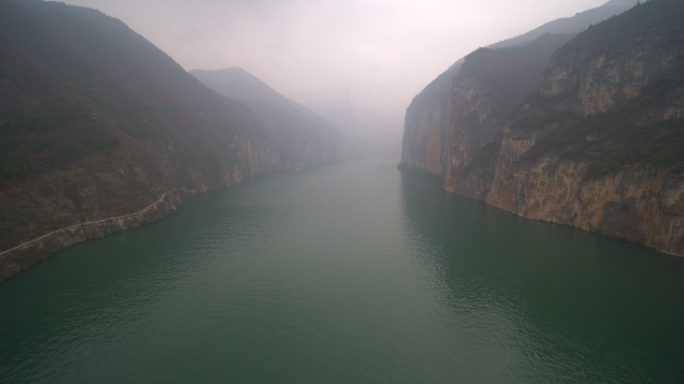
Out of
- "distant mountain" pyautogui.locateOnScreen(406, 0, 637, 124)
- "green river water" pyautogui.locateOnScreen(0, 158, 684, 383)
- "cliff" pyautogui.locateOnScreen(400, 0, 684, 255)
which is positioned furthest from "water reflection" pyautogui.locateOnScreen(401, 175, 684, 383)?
"distant mountain" pyautogui.locateOnScreen(406, 0, 637, 124)

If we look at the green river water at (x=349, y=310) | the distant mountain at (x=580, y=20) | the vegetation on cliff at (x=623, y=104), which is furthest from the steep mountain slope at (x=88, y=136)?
the distant mountain at (x=580, y=20)

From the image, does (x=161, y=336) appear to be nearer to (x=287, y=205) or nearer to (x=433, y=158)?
(x=287, y=205)

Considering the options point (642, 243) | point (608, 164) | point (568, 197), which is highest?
point (608, 164)

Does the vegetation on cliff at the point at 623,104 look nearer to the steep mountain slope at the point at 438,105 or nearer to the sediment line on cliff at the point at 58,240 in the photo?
the steep mountain slope at the point at 438,105

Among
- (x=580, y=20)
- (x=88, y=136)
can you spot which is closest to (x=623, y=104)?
(x=88, y=136)

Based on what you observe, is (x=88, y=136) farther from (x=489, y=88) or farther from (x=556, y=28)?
(x=556, y=28)

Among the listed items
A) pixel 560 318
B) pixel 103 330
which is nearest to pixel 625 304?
pixel 560 318

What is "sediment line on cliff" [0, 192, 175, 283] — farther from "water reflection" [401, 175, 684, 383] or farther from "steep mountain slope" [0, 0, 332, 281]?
"water reflection" [401, 175, 684, 383]
